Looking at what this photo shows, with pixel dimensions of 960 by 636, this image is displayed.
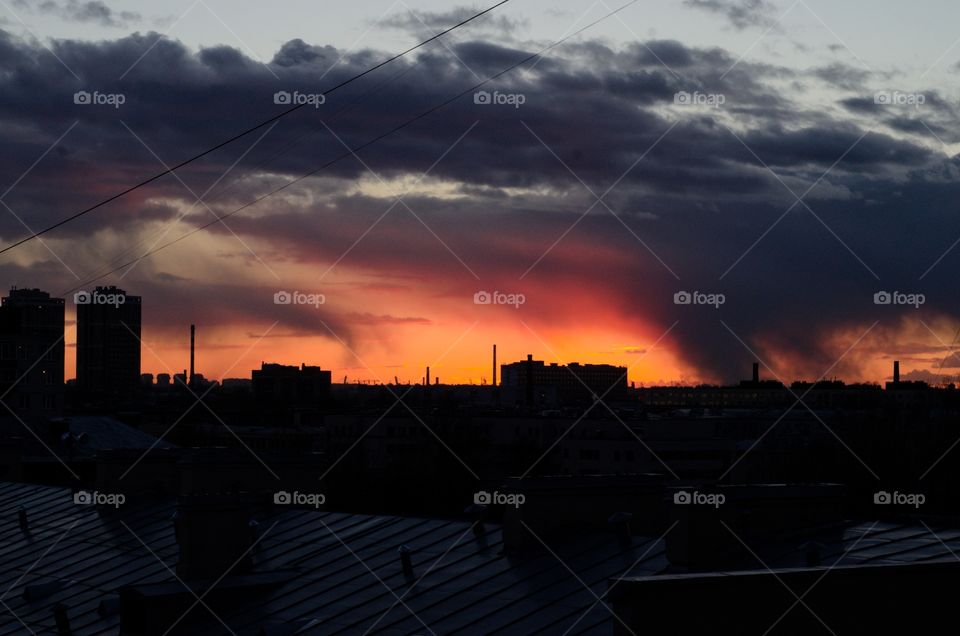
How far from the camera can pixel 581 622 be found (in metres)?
14.4

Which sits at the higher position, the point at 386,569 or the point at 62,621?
the point at 386,569

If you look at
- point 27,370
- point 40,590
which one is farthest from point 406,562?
point 27,370

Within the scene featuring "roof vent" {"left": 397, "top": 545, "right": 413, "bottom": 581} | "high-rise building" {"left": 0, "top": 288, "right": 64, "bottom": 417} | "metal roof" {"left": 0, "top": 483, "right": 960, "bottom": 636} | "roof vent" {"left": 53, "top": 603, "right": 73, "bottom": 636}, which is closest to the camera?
"metal roof" {"left": 0, "top": 483, "right": 960, "bottom": 636}

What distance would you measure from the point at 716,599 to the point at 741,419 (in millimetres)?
101142

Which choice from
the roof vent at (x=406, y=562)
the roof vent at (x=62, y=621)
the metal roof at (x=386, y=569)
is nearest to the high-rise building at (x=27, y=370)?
the metal roof at (x=386, y=569)

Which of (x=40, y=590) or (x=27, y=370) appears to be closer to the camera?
(x=40, y=590)

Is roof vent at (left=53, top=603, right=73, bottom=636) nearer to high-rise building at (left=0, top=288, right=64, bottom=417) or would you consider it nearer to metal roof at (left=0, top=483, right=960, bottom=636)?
metal roof at (left=0, top=483, right=960, bottom=636)

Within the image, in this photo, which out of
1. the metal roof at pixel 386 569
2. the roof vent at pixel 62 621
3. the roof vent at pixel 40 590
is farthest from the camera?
the roof vent at pixel 40 590

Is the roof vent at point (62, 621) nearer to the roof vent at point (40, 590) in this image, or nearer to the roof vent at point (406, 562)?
the roof vent at point (40, 590)

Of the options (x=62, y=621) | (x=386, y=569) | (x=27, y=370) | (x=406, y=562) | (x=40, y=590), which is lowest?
(x=62, y=621)

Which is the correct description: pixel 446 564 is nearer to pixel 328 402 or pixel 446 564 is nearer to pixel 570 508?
pixel 570 508

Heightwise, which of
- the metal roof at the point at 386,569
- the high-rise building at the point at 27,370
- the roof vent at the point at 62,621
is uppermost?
the high-rise building at the point at 27,370

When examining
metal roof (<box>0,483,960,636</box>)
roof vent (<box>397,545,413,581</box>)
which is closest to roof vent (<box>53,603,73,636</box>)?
metal roof (<box>0,483,960,636</box>)

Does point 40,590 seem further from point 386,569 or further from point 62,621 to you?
point 386,569
